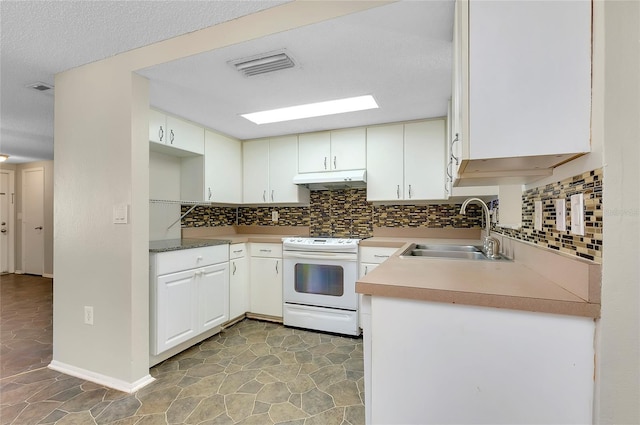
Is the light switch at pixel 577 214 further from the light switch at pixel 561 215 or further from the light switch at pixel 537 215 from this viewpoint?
the light switch at pixel 537 215

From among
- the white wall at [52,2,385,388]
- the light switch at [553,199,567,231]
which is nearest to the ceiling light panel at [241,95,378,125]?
the white wall at [52,2,385,388]

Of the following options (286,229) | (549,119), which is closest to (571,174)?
(549,119)

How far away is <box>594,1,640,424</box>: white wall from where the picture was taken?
0.79 meters

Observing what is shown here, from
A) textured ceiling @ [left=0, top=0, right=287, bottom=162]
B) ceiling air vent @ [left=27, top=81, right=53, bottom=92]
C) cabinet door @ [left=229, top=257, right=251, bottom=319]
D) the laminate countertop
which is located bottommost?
cabinet door @ [left=229, top=257, right=251, bottom=319]

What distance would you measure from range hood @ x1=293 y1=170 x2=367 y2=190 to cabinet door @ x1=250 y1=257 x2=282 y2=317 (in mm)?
885

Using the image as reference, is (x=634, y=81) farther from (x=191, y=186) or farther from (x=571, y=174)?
(x=191, y=186)

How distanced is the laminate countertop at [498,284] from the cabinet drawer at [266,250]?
1816 mm

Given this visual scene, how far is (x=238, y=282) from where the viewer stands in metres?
3.08

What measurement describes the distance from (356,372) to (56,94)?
2921mm

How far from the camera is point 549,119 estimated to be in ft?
→ 3.06

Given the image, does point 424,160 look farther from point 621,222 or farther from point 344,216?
point 621,222

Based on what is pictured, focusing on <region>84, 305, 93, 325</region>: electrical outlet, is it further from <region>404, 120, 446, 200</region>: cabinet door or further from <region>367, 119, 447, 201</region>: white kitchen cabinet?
<region>404, 120, 446, 200</region>: cabinet door

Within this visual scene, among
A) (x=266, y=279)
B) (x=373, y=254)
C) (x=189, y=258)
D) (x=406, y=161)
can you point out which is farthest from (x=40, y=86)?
(x=406, y=161)

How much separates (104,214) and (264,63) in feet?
4.71
